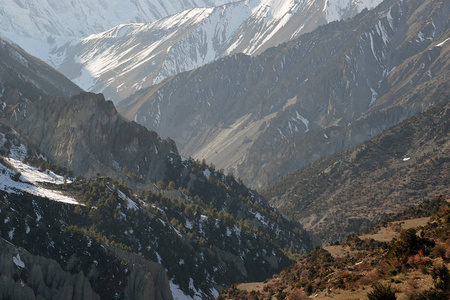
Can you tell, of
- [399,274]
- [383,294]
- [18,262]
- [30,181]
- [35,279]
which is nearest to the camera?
[383,294]

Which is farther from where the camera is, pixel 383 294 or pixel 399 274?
pixel 399 274

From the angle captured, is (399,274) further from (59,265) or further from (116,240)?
(116,240)

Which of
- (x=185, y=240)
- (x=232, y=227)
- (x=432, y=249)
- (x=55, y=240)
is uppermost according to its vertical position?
(x=55, y=240)

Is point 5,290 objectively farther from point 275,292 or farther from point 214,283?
point 214,283

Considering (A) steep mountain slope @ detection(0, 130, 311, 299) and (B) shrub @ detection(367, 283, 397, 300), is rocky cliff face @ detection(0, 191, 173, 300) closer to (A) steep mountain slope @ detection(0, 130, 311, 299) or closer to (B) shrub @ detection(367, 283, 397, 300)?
(A) steep mountain slope @ detection(0, 130, 311, 299)

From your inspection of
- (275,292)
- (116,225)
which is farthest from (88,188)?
(275,292)

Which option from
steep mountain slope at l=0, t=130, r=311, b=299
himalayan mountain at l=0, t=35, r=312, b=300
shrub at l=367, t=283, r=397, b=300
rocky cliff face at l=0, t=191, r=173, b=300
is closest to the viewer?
shrub at l=367, t=283, r=397, b=300

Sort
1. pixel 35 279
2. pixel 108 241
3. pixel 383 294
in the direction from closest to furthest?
pixel 383 294 < pixel 35 279 < pixel 108 241

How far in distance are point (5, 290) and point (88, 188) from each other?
2277 inches

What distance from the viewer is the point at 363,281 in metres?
48.7

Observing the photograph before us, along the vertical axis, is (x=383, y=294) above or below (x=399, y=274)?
above

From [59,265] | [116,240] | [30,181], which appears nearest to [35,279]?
[59,265]

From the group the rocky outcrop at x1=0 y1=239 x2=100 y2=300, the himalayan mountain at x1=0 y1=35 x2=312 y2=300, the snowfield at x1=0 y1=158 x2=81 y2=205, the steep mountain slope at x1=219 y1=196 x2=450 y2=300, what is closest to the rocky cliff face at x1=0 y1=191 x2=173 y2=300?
the rocky outcrop at x1=0 y1=239 x2=100 y2=300

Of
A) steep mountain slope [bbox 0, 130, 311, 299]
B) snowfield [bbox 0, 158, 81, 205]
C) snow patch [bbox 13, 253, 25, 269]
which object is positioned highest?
snowfield [bbox 0, 158, 81, 205]
